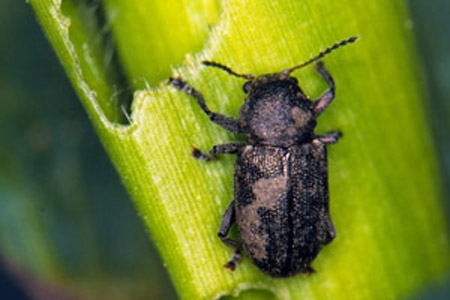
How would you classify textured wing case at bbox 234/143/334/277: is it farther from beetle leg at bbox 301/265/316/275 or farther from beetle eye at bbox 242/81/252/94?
beetle eye at bbox 242/81/252/94

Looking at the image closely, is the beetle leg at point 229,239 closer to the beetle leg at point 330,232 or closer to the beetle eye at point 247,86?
the beetle leg at point 330,232

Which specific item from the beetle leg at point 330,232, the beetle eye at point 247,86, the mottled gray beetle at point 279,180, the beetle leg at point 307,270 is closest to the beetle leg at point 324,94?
the mottled gray beetle at point 279,180

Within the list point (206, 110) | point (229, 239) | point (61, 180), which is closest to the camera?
point (206, 110)

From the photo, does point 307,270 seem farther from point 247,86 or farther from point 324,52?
point 324,52

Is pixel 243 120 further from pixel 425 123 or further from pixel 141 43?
pixel 425 123

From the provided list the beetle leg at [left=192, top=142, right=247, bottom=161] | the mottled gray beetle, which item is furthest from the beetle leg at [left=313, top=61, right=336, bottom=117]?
the beetle leg at [left=192, top=142, right=247, bottom=161]

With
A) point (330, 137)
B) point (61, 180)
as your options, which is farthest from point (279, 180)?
point (61, 180)

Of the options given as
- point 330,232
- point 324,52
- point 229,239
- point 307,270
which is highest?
point 324,52
